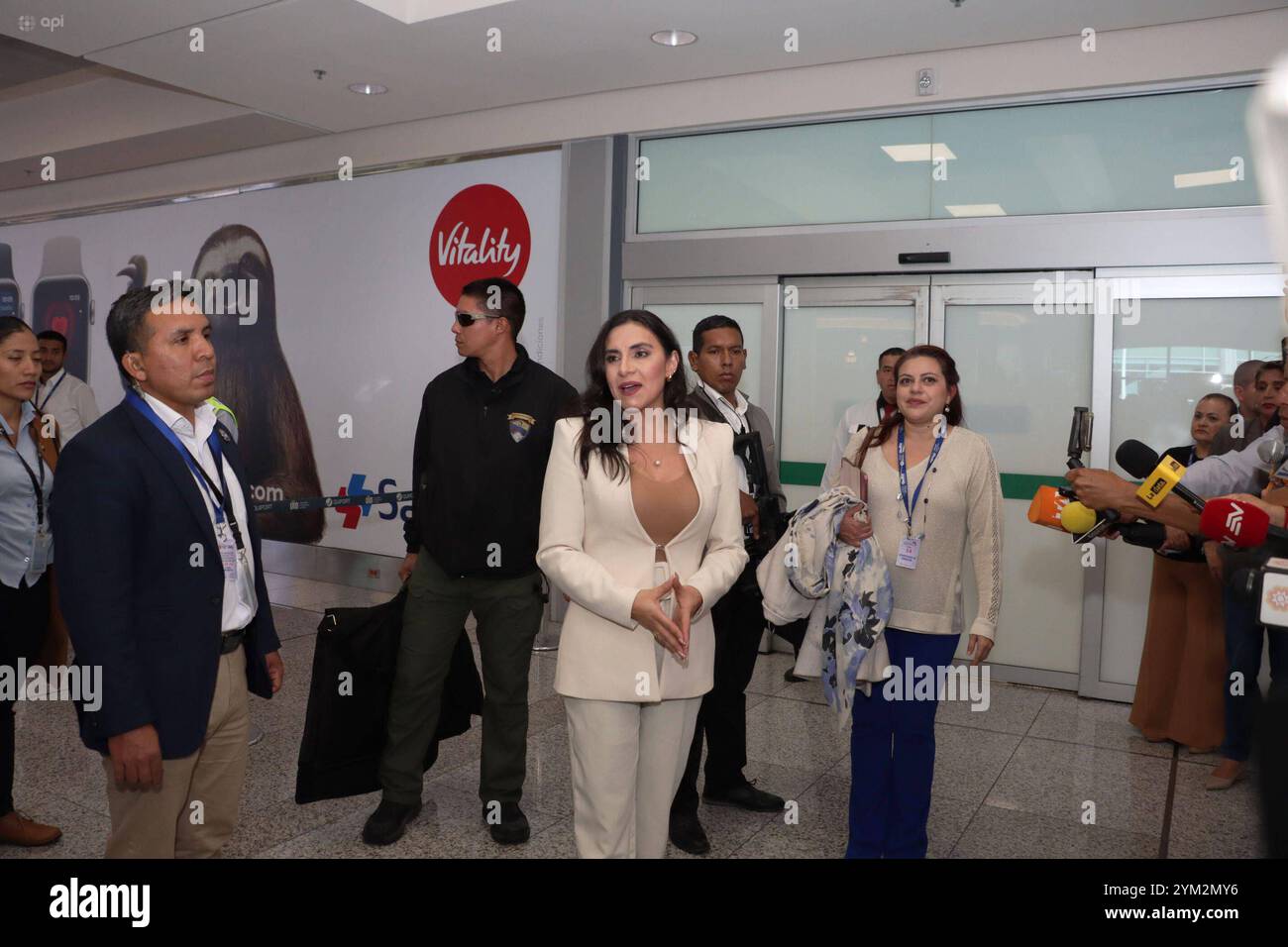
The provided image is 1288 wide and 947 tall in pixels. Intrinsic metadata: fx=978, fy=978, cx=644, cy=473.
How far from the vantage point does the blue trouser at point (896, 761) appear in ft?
9.66

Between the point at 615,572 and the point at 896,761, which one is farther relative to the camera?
the point at 896,761

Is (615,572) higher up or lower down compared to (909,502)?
lower down

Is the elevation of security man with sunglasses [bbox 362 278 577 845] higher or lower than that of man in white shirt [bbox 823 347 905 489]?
lower

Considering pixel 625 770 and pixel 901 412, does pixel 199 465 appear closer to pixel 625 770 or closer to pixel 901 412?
pixel 625 770

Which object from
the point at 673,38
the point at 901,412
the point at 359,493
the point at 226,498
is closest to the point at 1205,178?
the point at 673,38

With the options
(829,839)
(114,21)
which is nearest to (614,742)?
(829,839)

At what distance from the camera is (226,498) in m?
2.28

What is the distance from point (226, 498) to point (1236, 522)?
226cm

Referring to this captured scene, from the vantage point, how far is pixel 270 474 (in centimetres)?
871

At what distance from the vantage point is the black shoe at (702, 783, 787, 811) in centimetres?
360

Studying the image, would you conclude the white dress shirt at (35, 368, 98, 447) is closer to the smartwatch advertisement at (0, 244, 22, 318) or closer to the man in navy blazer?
→ the man in navy blazer

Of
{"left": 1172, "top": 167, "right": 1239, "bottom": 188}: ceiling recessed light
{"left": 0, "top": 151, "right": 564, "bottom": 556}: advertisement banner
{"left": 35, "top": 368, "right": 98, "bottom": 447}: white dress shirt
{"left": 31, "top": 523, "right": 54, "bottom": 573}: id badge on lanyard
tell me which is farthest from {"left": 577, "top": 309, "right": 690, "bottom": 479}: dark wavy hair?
{"left": 0, "top": 151, "right": 564, "bottom": 556}: advertisement banner

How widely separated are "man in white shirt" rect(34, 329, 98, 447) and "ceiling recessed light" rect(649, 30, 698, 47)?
3.99 m
